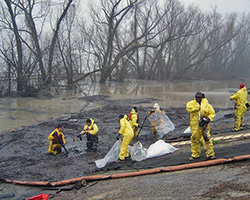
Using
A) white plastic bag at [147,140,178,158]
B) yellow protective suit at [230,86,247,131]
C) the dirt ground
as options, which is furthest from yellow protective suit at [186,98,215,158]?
yellow protective suit at [230,86,247,131]

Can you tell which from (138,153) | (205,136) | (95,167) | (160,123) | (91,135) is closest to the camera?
(205,136)

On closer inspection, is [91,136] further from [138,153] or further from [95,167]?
[138,153]

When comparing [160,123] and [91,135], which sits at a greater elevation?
[160,123]

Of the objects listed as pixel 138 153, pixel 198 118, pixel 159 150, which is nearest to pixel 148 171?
pixel 138 153

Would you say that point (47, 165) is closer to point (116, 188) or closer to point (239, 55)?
point (116, 188)

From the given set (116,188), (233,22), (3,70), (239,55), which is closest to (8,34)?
(3,70)

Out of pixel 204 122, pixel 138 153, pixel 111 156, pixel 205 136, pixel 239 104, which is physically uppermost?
pixel 239 104

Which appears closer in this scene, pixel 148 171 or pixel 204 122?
pixel 204 122

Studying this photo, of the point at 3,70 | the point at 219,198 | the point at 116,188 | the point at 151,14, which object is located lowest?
the point at 116,188

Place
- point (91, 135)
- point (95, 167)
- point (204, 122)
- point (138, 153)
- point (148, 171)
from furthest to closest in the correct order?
point (91, 135)
point (95, 167)
point (138, 153)
point (148, 171)
point (204, 122)

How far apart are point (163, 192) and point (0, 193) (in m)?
3.63

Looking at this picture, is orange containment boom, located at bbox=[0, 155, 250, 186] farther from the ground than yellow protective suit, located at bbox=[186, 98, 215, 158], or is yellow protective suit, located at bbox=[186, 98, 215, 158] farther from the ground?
yellow protective suit, located at bbox=[186, 98, 215, 158]

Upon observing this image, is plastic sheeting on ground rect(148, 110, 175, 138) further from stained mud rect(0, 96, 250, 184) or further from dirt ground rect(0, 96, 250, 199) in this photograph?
dirt ground rect(0, 96, 250, 199)

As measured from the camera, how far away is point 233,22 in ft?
139
